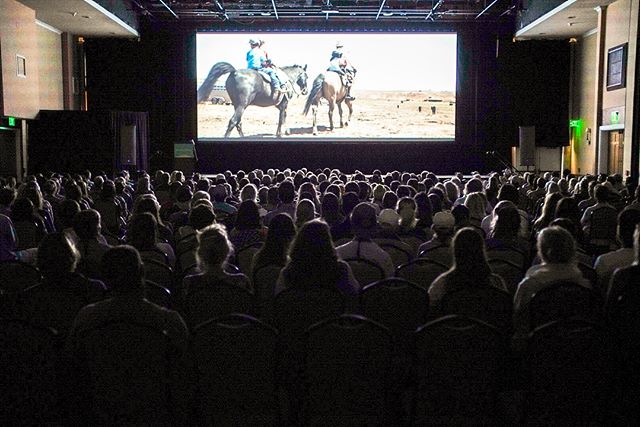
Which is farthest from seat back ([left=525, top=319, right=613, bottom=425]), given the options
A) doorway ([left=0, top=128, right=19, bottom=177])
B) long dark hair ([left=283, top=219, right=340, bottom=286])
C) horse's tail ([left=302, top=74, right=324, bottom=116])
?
horse's tail ([left=302, top=74, right=324, bottom=116])

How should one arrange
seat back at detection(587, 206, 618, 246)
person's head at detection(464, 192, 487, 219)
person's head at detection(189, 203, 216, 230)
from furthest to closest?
person's head at detection(464, 192, 487, 219) < seat back at detection(587, 206, 618, 246) < person's head at detection(189, 203, 216, 230)

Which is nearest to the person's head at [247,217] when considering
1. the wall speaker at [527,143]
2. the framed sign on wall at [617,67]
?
the framed sign on wall at [617,67]

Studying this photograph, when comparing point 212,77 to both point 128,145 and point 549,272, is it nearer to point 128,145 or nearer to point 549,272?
point 128,145

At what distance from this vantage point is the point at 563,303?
4.26 m

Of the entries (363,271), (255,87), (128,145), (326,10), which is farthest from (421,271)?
(255,87)

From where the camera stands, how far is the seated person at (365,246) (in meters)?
5.93

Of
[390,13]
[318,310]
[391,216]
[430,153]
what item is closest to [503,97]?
[430,153]

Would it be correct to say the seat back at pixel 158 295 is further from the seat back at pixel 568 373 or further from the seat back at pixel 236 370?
the seat back at pixel 568 373

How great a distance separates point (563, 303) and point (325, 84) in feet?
71.1

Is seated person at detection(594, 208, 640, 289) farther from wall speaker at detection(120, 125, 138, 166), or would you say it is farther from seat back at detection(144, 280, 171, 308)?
wall speaker at detection(120, 125, 138, 166)

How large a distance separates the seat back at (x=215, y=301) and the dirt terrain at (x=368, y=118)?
21.2m

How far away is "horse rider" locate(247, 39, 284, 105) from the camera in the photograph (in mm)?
25219

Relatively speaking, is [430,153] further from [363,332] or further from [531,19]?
[363,332]

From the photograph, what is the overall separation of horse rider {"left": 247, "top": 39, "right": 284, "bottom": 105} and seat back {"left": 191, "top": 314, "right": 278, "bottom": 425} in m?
22.1
